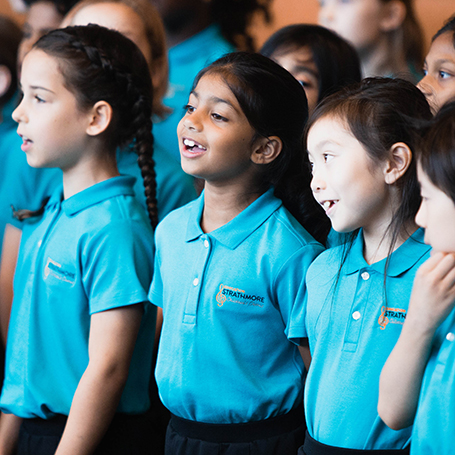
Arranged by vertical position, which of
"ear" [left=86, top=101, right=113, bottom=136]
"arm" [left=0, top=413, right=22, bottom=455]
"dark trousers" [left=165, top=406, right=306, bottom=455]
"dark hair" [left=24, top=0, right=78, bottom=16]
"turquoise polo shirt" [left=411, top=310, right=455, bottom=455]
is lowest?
"arm" [left=0, top=413, right=22, bottom=455]

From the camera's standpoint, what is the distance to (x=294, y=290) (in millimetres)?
1205

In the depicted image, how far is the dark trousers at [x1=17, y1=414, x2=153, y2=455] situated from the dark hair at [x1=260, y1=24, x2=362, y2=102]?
3.38ft

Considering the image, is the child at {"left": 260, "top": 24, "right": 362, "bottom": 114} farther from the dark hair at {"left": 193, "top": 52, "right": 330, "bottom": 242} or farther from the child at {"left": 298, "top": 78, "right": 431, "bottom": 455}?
the child at {"left": 298, "top": 78, "right": 431, "bottom": 455}

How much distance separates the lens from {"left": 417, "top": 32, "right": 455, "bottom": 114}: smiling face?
1.45 m

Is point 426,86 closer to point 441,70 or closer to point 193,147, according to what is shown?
point 441,70

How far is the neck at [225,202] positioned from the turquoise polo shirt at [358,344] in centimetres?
30

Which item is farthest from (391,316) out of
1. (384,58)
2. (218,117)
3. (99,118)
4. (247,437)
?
(384,58)

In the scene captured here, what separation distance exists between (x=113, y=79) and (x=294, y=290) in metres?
0.73

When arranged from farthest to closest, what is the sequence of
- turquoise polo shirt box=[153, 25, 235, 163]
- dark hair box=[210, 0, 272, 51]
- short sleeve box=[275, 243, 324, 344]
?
dark hair box=[210, 0, 272, 51]
turquoise polo shirt box=[153, 25, 235, 163]
short sleeve box=[275, 243, 324, 344]

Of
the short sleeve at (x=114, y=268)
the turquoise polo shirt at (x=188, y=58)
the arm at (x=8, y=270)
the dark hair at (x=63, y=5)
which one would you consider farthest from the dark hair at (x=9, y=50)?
the short sleeve at (x=114, y=268)

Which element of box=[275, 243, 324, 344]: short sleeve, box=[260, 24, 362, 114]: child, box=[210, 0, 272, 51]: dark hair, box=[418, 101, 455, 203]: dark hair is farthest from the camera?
box=[210, 0, 272, 51]: dark hair

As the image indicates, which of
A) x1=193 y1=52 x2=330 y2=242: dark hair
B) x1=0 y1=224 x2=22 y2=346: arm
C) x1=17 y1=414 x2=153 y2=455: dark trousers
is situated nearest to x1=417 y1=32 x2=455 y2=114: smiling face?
x1=193 y1=52 x2=330 y2=242: dark hair

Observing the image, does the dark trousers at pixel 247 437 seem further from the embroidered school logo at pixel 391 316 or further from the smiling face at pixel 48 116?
the smiling face at pixel 48 116

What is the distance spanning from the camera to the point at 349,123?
1.06 meters
